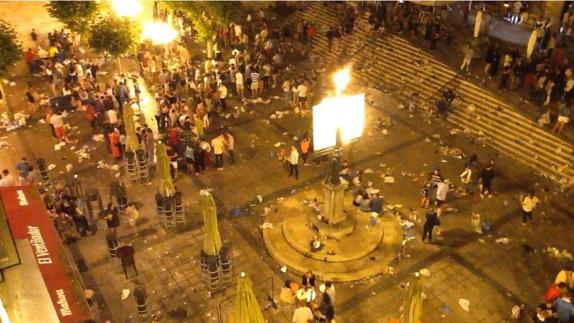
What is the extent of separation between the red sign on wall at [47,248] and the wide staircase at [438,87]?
15.5 meters

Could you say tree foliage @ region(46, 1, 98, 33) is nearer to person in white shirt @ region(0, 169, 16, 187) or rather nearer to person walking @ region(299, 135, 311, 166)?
person in white shirt @ region(0, 169, 16, 187)

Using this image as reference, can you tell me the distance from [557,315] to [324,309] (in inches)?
215

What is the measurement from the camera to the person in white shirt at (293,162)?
18.8m

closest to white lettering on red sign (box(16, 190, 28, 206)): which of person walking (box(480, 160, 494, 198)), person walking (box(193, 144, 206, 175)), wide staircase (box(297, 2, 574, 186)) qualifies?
person walking (box(193, 144, 206, 175))

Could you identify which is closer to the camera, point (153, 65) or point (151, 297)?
point (151, 297)

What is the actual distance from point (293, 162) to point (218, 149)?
267 cm

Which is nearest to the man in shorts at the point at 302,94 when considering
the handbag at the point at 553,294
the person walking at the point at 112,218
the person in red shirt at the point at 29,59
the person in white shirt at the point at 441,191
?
the person in white shirt at the point at 441,191

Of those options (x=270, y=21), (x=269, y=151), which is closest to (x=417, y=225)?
(x=269, y=151)

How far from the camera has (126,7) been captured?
2359 centimetres

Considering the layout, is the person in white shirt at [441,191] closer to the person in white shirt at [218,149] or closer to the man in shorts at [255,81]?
the person in white shirt at [218,149]

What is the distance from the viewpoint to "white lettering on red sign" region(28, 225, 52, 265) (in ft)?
42.7

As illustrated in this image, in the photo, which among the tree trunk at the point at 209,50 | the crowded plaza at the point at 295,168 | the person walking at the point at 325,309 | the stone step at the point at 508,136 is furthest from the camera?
the tree trunk at the point at 209,50

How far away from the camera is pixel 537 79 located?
70.6 ft

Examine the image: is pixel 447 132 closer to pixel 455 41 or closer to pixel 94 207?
pixel 455 41
